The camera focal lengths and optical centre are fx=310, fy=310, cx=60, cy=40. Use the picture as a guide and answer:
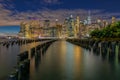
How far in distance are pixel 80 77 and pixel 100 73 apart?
3942 millimetres

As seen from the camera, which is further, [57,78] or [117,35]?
[117,35]

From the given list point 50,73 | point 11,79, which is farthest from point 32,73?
point 11,79

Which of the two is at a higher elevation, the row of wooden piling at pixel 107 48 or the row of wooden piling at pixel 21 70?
the row of wooden piling at pixel 21 70

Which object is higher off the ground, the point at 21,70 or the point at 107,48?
the point at 21,70

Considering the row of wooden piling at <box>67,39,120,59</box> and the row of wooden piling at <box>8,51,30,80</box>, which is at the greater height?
the row of wooden piling at <box>8,51,30,80</box>

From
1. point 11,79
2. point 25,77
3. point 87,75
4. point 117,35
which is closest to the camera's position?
point 11,79

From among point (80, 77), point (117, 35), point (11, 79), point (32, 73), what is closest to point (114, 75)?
point (80, 77)

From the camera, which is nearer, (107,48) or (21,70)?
(21,70)

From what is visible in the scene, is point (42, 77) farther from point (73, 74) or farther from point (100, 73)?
point (100, 73)

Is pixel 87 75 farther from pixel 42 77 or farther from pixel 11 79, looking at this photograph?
pixel 11 79

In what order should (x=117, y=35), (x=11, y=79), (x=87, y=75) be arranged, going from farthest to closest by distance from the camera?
(x=117, y=35)
(x=87, y=75)
(x=11, y=79)

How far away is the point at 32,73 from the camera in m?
33.1

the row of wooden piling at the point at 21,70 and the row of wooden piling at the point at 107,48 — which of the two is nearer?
the row of wooden piling at the point at 21,70

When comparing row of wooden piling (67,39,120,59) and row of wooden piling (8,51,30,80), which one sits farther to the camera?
row of wooden piling (67,39,120,59)
